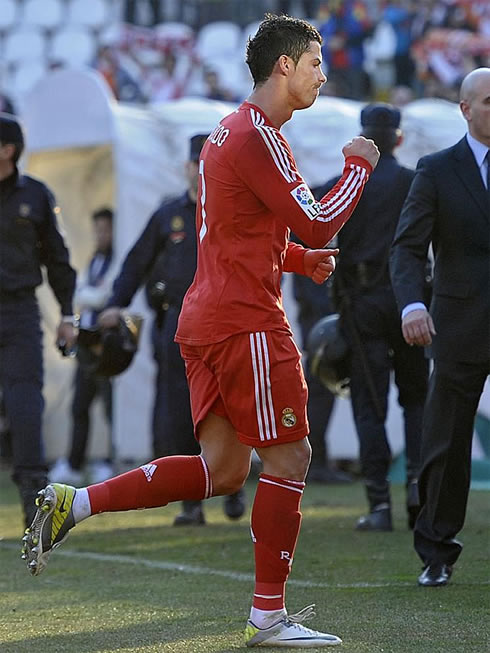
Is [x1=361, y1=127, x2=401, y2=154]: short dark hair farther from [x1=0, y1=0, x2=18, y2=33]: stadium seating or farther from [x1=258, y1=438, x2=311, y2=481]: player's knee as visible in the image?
[x1=0, y1=0, x2=18, y2=33]: stadium seating

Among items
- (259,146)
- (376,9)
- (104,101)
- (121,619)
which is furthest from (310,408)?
(376,9)

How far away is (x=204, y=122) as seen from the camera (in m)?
10.9

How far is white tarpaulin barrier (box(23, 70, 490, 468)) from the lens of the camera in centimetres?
1075

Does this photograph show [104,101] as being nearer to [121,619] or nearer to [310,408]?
[310,408]

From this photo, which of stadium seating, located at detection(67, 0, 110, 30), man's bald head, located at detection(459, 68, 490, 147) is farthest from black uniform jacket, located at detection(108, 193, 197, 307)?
stadium seating, located at detection(67, 0, 110, 30)

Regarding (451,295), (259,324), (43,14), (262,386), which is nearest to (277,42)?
(259,324)

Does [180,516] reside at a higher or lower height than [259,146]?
lower

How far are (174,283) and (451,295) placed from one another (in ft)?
9.08

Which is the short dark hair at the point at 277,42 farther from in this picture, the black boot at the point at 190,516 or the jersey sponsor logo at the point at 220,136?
the black boot at the point at 190,516

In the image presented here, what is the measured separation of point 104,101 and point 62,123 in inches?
18.8

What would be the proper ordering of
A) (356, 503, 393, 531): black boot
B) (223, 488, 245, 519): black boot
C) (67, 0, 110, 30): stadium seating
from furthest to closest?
(67, 0, 110, 30): stadium seating, (223, 488, 245, 519): black boot, (356, 503, 393, 531): black boot

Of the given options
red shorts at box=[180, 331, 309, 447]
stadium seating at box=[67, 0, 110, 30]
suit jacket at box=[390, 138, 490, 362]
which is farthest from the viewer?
stadium seating at box=[67, 0, 110, 30]

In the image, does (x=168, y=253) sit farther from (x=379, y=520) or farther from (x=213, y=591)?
(x=213, y=591)

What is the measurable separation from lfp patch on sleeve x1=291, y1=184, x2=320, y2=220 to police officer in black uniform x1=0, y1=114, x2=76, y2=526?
287 centimetres
